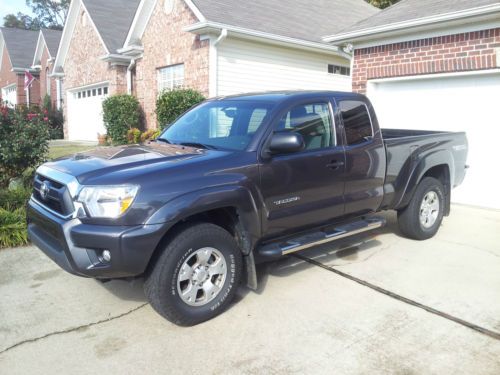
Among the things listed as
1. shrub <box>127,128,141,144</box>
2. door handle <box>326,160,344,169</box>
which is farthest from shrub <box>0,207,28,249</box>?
shrub <box>127,128,141,144</box>

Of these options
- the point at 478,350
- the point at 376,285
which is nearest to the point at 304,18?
the point at 376,285

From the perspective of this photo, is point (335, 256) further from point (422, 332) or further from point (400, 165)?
point (422, 332)

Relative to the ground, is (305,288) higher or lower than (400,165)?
lower

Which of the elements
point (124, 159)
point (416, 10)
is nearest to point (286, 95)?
point (124, 159)

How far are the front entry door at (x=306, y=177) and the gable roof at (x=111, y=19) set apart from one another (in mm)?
14087

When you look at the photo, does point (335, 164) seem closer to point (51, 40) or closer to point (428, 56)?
point (428, 56)

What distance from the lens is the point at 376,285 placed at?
4605 mm

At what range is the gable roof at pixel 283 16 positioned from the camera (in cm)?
1245

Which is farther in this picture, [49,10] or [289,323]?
[49,10]

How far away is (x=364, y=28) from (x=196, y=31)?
4957 mm

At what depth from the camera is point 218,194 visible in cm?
369

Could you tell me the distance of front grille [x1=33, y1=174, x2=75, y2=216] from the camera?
3.56 metres

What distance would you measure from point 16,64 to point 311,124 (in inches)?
1243

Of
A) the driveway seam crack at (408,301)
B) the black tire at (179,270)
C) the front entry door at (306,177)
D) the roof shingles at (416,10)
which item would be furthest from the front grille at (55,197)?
the roof shingles at (416,10)
